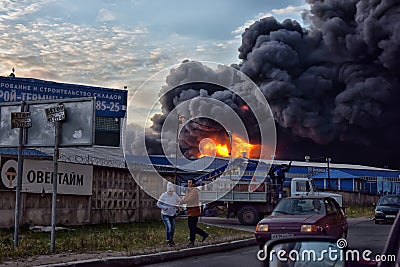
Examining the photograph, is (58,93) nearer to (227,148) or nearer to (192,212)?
(227,148)

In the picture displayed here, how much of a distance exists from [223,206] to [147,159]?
573 cm

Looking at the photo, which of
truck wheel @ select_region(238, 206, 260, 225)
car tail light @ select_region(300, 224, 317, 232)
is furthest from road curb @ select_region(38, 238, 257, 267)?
truck wheel @ select_region(238, 206, 260, 225)

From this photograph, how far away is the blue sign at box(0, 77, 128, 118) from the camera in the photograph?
30.6m

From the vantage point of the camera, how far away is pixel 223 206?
23.3 m

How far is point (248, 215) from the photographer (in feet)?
74.2

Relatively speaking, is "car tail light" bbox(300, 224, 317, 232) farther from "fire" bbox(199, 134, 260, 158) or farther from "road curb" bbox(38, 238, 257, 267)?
"fire" bbox(199, 134, 260, 158)

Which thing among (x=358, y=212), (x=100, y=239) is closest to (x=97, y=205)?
(x=100, y=239)

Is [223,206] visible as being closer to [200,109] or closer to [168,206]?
[168,206]

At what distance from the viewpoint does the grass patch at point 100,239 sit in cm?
1122

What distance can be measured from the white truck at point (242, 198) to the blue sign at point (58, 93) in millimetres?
11325

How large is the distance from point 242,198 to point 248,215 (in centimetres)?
71

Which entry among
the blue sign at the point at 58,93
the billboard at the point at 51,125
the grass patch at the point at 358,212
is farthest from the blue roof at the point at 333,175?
the billboard at the point at 51,125

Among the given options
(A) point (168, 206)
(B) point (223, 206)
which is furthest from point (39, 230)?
(B) point (223, 206)

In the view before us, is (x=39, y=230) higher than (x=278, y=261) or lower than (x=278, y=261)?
lower
